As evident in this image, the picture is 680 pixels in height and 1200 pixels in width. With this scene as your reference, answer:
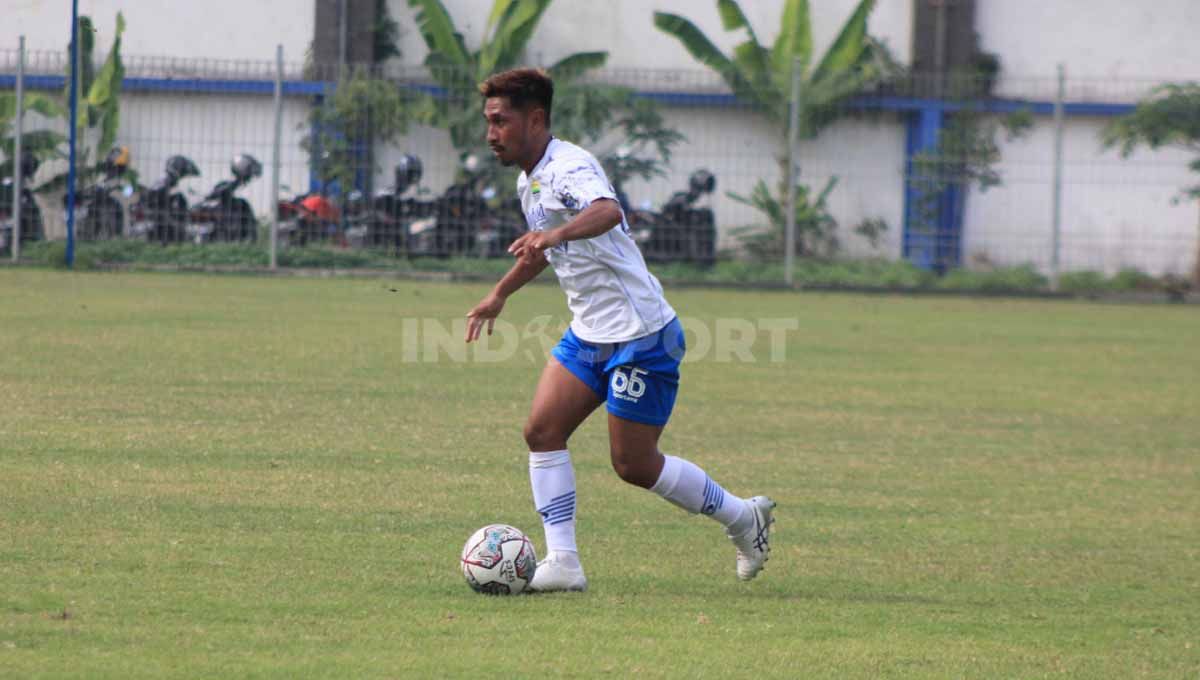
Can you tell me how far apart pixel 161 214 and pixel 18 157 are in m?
1.90

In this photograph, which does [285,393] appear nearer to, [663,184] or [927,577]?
[927,577]

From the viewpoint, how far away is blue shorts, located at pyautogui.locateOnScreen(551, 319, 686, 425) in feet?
19.0

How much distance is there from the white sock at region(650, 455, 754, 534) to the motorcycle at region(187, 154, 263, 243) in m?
16.3

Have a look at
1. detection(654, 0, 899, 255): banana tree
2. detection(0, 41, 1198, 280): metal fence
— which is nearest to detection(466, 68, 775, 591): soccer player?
detection(0, 41, 1198, 280): metal fence

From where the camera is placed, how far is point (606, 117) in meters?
24.0

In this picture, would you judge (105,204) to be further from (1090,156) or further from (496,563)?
(496,563)

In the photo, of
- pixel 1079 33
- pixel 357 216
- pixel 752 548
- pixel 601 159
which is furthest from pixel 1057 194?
pixel 752 548

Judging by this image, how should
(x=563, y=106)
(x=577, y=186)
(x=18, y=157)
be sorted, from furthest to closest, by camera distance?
(x=563, y=106) → (x=18, y=157) → (x=577, y=186)

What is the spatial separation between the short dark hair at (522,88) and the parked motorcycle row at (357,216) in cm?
1560

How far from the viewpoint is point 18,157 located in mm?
21000

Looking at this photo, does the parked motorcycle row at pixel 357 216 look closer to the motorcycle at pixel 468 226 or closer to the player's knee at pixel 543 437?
the motorcycle at pixel 468 226

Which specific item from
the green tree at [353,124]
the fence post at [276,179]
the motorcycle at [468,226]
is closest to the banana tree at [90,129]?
the fence post at [276,179]

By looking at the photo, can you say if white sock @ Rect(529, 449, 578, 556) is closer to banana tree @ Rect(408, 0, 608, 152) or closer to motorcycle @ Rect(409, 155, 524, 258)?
motorcycle @ Rect(409, 155, 524, 258)

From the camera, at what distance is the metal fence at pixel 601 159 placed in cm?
2161
